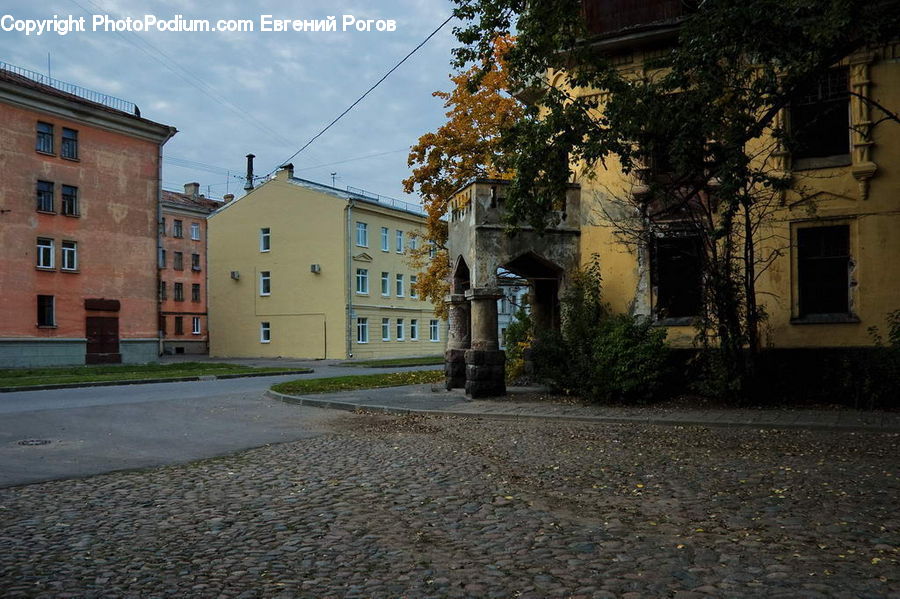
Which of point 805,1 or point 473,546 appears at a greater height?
point 805,1

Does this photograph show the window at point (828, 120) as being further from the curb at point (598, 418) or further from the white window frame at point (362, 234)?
the white window frame at point (362, 234)

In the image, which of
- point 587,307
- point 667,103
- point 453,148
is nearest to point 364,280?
point 453,148

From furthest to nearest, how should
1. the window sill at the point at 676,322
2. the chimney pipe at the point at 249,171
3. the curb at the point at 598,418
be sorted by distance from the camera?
the chimney pipe at the point at 249,171, the window sill at the point at 676,322, the curb at the point at 598,418

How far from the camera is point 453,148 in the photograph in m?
29.5

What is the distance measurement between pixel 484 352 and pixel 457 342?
2.85m

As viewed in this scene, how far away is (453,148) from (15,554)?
26.1 metres

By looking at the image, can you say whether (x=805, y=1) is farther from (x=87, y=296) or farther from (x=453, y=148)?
(x=87, y=296)

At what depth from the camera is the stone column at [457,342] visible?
18.8 metres

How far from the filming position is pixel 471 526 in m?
5.47

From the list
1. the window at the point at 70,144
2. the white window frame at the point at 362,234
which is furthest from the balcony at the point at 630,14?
the white window frame at the point at 362,234

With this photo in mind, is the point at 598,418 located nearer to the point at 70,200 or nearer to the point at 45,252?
the point at 45,252

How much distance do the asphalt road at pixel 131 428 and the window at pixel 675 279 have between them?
308 inches

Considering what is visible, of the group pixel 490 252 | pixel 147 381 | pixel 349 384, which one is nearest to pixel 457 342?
pixel 490 252

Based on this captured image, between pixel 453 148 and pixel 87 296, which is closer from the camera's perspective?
pixel 453 148
